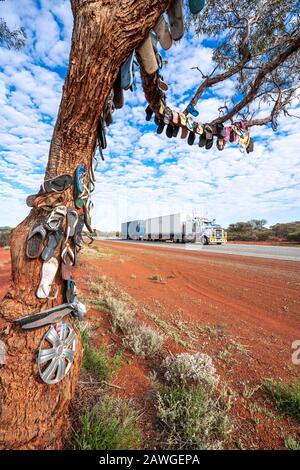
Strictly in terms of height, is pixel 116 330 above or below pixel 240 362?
above

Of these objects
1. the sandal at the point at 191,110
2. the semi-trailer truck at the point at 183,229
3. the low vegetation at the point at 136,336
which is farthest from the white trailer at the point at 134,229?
the sandal at the point at 191,110

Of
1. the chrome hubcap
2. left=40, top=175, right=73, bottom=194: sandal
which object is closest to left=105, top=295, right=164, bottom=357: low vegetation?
the chrome hubcap

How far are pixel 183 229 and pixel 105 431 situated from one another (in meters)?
31.1

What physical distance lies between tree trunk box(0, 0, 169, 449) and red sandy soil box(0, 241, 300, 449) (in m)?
0.96

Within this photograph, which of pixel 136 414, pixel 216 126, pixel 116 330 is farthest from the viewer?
pixel 116 330

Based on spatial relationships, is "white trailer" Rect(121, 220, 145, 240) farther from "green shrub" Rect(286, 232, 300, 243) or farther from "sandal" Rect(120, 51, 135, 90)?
"sandal" Rect(120, 51, 135, 90)

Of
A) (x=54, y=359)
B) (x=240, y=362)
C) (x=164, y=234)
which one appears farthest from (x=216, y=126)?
(x=164, y=234)

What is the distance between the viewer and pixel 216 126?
2.88 m

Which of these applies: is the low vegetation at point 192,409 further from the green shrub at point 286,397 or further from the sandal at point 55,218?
the sandal at point 55,218

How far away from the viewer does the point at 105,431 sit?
5.25 feet

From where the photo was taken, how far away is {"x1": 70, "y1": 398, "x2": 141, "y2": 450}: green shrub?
154 centimetres

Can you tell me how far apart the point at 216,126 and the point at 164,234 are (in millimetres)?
34457

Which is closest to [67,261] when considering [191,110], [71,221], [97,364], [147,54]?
[71,221]
